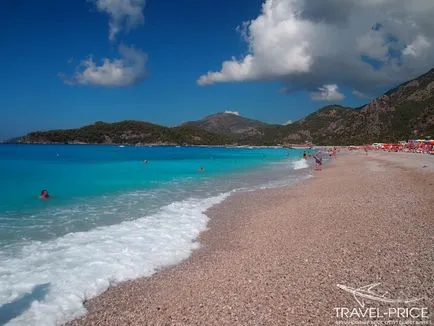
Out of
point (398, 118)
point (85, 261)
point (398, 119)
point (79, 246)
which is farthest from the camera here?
point (398, 118)

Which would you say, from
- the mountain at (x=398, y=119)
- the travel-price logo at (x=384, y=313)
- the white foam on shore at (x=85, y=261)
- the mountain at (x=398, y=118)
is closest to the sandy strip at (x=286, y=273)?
the travel-price logo at (x=384, y=313)

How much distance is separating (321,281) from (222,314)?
8.03 feet

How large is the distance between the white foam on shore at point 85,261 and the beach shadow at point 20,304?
117 millimetres

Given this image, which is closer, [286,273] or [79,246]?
[286,273]

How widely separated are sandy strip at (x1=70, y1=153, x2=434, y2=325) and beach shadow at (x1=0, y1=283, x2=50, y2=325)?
1.34 m

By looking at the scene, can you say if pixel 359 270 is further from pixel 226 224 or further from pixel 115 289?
pixel 226 224

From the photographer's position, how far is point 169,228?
1325cm

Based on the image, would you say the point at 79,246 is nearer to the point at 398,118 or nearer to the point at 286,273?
the point at 286,273

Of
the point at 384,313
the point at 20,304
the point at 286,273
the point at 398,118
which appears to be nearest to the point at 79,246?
the point at 20,304

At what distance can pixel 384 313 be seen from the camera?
5.68 metres

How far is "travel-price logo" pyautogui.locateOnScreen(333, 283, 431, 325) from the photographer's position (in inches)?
214

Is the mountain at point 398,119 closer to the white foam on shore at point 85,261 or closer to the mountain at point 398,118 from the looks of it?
the mountain at point 398,118

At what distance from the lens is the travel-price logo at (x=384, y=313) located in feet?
17.8

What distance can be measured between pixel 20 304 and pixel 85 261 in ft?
8.31
